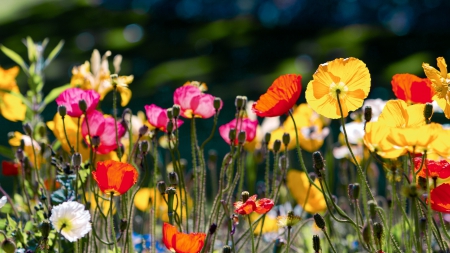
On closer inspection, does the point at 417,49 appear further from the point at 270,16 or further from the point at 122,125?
the point at 122,125

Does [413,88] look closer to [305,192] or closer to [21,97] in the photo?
[305,192]

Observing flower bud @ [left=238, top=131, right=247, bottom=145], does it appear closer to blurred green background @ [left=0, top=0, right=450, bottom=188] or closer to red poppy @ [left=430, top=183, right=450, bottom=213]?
red poppy @ [left=430, top=183, right=450, bottom=213]

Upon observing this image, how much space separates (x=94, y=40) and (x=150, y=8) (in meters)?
2.05

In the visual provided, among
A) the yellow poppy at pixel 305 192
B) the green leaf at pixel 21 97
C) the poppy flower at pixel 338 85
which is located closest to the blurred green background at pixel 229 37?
the green leaf at pixel 21 97

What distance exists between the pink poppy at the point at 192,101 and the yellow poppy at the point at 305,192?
50 centimetres

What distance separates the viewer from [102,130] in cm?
168

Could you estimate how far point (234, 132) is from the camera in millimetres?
1629

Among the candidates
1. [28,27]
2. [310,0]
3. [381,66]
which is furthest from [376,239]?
[28,27]

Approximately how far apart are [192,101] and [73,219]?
0.46 metres

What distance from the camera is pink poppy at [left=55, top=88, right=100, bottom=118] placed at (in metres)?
1.64

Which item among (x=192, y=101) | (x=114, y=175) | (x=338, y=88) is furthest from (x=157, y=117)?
(x=338, y=88)

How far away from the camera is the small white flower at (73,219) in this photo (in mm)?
1353

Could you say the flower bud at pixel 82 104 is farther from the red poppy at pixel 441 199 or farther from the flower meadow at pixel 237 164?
the red poppy at pixel 441 199

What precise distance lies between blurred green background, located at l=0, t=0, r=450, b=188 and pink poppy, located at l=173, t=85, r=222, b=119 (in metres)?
5.83
